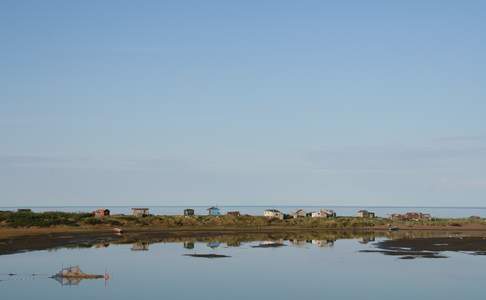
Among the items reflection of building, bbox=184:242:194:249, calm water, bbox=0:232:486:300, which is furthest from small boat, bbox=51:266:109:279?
reflection of building, bbox=184:242:194:249

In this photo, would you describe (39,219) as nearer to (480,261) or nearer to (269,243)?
(269,243)

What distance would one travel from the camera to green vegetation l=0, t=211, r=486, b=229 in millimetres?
110000

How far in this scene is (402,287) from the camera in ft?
159

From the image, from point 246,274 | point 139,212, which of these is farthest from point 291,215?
point 246,274

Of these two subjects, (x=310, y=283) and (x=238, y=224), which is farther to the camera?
(x=238, y=224)

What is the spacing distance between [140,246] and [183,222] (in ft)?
131

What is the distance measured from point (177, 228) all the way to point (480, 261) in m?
60.8

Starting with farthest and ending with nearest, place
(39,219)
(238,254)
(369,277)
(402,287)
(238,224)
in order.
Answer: (238,224) < (39,219) < (238,254) < (369,277) < (402,287)

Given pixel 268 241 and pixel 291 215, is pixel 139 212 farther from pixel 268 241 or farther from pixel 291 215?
pixel 268 241

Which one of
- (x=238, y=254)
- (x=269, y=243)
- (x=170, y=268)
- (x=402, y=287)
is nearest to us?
(x=402, y=287)

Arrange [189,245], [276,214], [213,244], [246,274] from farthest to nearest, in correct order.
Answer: [276,214] < [213,244] < [189,245] < [246,274]

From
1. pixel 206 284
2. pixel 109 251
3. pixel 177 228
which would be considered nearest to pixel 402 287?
pixel 206 284

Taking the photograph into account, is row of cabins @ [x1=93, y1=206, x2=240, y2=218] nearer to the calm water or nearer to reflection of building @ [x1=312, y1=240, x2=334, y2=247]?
reflection of building @ [x1=312, y1=240, x2=334, y2=247]

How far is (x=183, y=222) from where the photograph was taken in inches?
4737
